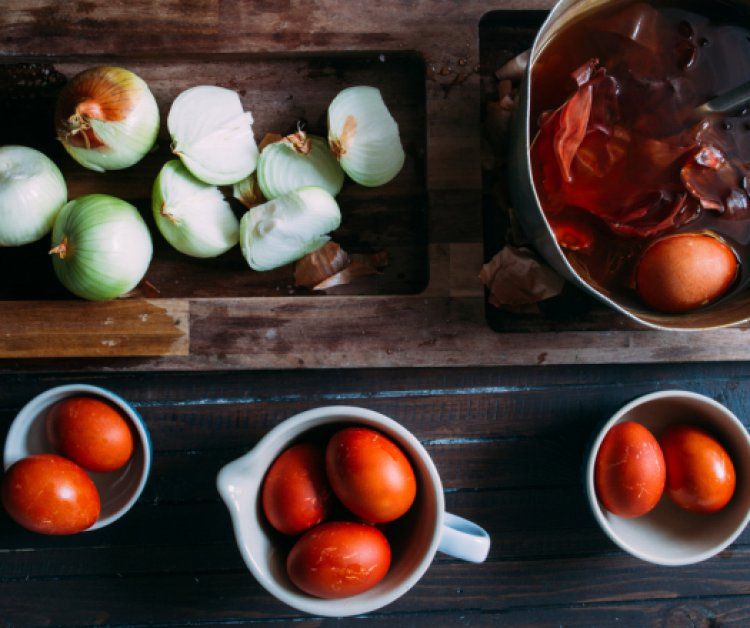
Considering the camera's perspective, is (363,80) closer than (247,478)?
No

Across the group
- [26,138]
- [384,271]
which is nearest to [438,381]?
[384,271]

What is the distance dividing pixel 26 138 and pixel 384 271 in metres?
0.41

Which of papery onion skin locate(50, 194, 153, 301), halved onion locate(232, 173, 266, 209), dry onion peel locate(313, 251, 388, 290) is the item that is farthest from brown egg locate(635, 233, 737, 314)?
papery onion skin locate(50, 194, 153, 301)

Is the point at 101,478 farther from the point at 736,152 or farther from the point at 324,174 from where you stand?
the point at 736,152

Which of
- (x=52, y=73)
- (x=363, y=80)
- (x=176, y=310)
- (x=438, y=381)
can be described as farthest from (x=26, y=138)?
(x=438, y=381)

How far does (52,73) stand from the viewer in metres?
0.75

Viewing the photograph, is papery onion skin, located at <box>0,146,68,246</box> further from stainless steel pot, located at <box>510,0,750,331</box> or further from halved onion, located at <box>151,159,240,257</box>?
stainless steel pot, located at <box>510,0,750,331</box>

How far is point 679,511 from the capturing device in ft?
2.52

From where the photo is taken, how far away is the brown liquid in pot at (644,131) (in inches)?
26.5

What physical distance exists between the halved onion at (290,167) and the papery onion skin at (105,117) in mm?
120

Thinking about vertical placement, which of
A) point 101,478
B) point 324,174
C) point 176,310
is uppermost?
point 324,174

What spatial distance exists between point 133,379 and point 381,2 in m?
0.47

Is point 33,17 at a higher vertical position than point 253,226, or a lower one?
higher

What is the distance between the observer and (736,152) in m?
0.68
